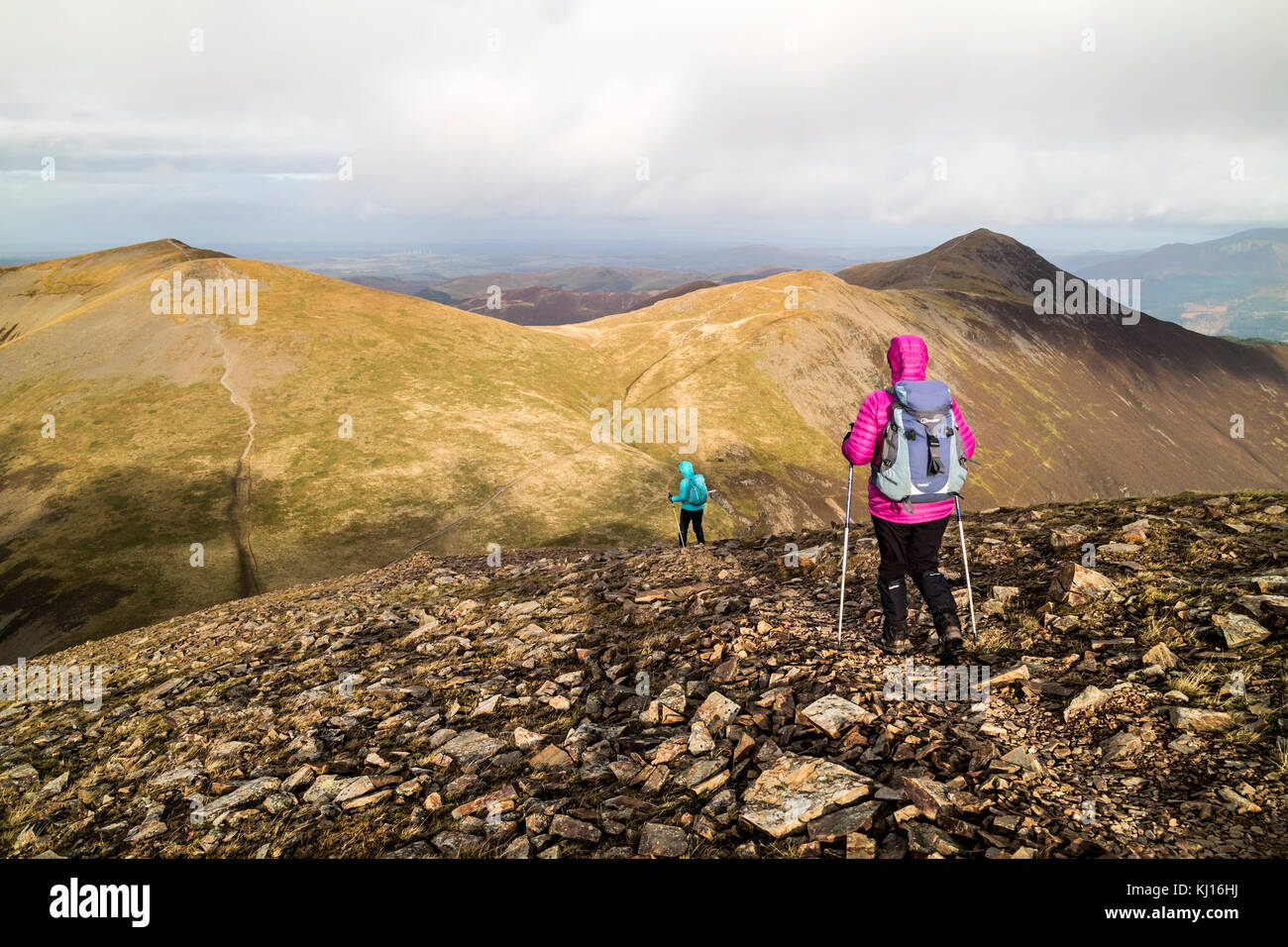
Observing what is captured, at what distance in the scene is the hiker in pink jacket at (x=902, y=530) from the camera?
386 inches

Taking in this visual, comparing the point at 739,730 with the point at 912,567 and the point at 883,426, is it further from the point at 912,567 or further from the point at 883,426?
the point at 883,426

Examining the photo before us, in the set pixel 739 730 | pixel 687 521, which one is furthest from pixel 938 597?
pixel 687 521

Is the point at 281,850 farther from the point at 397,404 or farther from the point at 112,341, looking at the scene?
the point at 112,341

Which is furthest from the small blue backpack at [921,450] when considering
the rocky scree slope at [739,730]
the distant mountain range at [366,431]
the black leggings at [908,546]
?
the distant mountain range at [366,431]

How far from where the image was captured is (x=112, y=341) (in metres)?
83.1

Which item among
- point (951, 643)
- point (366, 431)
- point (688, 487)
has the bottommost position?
point (951, 643)

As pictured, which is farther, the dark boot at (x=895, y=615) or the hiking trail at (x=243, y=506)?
the hiking trail at (x=243, y=506)

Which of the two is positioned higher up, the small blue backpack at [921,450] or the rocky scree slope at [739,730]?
the small blue backpack at [921,450]

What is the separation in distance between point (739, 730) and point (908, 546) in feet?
14.2

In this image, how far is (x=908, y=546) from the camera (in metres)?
10.0

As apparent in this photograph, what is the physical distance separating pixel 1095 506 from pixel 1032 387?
7180 inches

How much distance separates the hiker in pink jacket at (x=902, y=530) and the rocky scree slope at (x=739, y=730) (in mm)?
741

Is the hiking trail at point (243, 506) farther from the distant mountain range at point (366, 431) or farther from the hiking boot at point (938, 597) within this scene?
the hiking boot at point (938, 597)
